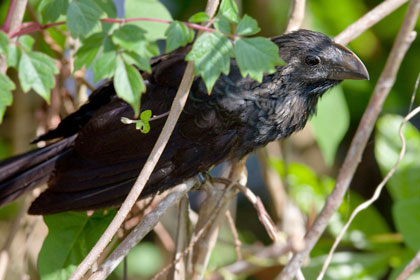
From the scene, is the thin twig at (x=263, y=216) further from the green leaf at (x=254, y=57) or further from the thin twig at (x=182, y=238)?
the green leaf at (x=254, y=57)

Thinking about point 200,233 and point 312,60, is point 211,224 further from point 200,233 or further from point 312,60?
point 312,60

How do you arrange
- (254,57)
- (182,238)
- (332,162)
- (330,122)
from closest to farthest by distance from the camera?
(254,57), (182,238), (330,122), (332,162)

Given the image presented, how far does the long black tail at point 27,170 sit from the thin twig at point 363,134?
99cm

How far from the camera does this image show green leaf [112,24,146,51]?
1345 mm

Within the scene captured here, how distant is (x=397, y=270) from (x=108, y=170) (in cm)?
100

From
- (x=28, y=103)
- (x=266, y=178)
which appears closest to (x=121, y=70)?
(x=266, y=178)

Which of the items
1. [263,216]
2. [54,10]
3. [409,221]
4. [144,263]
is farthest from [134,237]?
[144,263]

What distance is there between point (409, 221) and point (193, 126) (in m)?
0.78

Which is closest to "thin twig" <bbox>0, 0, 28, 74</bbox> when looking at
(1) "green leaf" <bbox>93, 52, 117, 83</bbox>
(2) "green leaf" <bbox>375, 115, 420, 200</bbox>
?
(1) "green leaf" <bbox>93, 52, 117, 83</bbox>

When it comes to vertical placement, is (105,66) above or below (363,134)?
above

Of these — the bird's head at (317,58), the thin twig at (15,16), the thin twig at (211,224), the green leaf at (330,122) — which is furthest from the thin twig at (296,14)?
the thin twig at (15,16)

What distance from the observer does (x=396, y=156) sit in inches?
92.0

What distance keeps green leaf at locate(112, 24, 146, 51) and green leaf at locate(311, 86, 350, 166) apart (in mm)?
1010

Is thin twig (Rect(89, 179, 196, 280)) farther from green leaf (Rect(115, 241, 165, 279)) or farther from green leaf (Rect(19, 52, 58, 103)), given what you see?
green leaf (Rect(115, 241, 165, 279))
